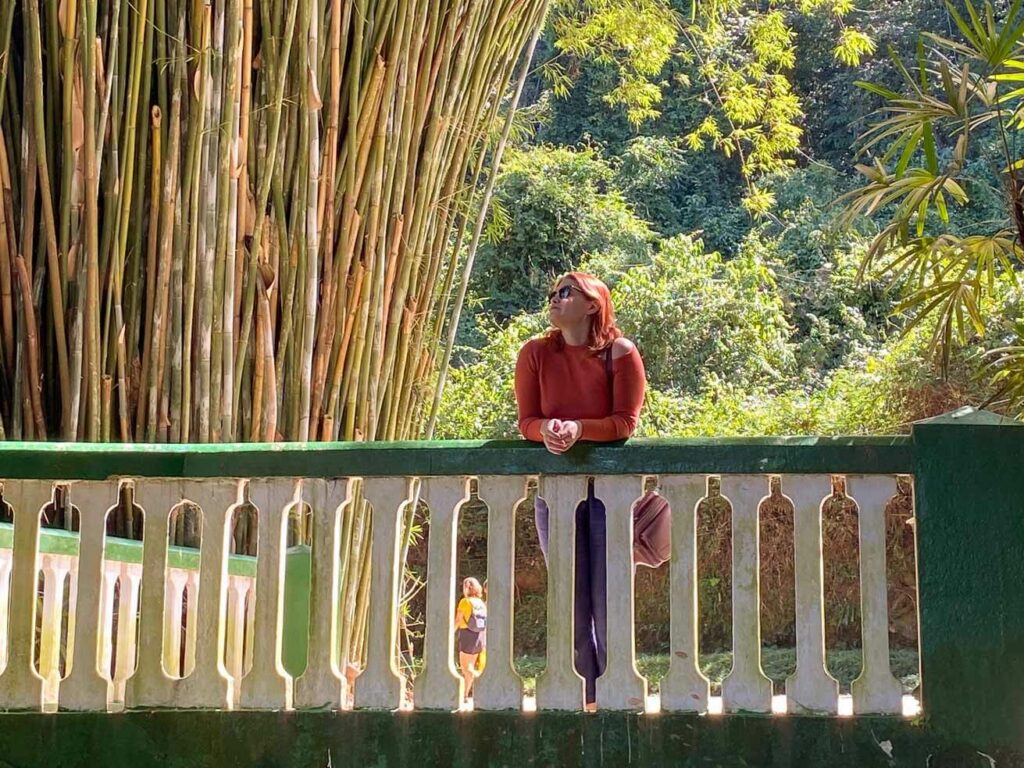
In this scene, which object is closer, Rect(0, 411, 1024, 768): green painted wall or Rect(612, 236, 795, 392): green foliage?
Rect(0, 411, 1024, 768): green painted wall

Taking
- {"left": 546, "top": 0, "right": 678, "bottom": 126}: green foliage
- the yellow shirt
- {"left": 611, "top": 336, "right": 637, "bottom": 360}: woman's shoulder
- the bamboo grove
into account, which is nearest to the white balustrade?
{"left": 611, "top": 336, "right": 637, "bottom": 360}: woman's shoulder

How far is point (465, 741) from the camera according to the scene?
2.58m

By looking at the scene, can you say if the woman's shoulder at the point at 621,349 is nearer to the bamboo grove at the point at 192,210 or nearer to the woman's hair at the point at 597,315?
the woman's hair at the point at 597,315

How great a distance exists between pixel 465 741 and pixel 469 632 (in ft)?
12.2

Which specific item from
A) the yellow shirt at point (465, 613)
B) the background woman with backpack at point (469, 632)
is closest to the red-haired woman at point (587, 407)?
the background woman with backpack at point (469, 632)

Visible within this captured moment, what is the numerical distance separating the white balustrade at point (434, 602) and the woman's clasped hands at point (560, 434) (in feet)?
0.35

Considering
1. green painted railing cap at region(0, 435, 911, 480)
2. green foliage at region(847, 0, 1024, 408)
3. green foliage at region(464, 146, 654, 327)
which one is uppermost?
green foliage at region(464, 146, 654, 327)

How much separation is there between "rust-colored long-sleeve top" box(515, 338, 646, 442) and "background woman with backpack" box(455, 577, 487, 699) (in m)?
3.47

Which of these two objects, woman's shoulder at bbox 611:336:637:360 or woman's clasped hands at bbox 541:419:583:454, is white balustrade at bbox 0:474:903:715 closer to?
woman's clasped hands at bbox 541:419:583:454

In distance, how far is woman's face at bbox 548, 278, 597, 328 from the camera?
2770 mm

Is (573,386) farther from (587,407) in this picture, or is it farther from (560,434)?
(560,434)

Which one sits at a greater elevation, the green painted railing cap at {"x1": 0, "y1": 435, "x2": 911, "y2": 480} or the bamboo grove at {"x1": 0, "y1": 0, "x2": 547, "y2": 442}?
the bamboo grove at {"x1": 0, "y1": 0, "x2": 547, "y2": 442}

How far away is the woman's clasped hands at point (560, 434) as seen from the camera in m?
2.54

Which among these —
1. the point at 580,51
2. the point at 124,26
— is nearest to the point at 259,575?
the point at 124,26
